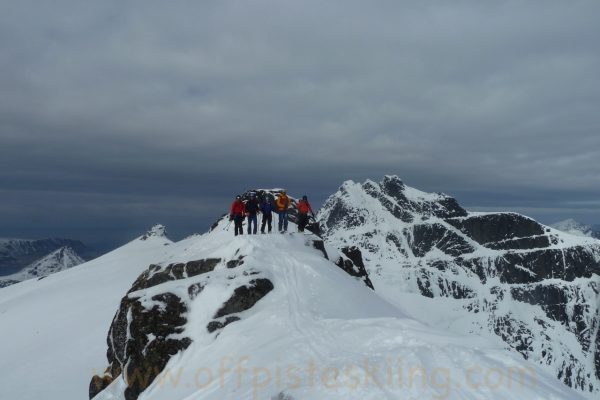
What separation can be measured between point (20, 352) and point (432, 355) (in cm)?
3822

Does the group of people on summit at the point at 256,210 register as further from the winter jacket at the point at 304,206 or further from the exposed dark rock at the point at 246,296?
the exposed dark rock at the point at 246,296

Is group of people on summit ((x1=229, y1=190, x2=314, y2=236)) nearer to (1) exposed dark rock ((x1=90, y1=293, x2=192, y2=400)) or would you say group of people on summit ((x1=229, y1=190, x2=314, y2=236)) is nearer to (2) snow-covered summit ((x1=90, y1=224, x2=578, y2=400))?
(2) snow-covered summit ((x1=90, y1=224, x2=578, y2=400))

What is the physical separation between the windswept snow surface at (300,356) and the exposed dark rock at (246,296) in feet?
1.16

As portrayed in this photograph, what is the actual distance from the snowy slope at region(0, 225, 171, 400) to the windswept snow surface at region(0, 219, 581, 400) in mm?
144

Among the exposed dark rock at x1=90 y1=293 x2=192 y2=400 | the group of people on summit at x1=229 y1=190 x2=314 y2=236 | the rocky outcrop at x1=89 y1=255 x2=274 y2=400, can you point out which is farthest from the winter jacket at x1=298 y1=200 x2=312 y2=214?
the exposed dark rock at x1=90 y1=293 x2=192 y2=400

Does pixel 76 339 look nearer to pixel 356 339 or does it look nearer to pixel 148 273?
pixel 148 273

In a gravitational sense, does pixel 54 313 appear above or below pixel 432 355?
below

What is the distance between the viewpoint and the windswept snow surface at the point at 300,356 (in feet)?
35.2

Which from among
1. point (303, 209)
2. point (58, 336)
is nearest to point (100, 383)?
point (303, 209)

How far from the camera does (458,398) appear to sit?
1004cm

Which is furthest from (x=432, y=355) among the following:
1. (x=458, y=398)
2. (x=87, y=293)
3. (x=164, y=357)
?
(x=87, y=293)

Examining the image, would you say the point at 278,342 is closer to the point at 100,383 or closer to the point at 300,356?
the point at 300,356

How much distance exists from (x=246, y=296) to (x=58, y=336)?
1076 inches

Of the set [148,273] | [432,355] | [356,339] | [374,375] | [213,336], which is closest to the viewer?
[374,375]
